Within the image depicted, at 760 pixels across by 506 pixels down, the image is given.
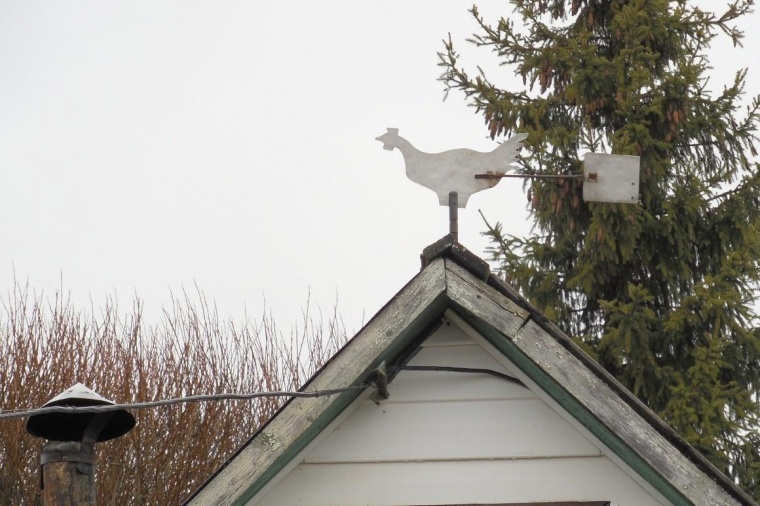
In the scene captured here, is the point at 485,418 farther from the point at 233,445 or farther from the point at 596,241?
the point at 233,445

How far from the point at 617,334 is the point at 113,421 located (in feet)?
23.4

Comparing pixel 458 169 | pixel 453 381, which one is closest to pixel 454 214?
pixel 458 169

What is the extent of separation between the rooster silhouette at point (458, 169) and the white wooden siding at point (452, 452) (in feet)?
1.76

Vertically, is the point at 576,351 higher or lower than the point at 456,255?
lower

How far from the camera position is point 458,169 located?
357 centimetres

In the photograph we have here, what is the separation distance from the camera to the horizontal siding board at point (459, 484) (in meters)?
3.12

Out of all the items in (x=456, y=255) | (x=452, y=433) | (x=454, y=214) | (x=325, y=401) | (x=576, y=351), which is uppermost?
(x=454, y=214)

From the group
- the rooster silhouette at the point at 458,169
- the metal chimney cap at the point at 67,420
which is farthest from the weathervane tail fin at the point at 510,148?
the metal chimney cap at the point at 67,420

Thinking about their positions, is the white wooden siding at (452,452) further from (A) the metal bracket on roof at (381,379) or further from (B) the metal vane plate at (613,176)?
(B) the metal vane plate at (613,176)

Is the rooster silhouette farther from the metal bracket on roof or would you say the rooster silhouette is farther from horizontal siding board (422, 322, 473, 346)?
the metal bracket on roof

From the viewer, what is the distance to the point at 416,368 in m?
3.21

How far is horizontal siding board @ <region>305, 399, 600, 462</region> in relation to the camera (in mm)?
3176

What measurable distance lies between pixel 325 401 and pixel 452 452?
445 mm

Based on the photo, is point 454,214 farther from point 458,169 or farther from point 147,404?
point 147,404
